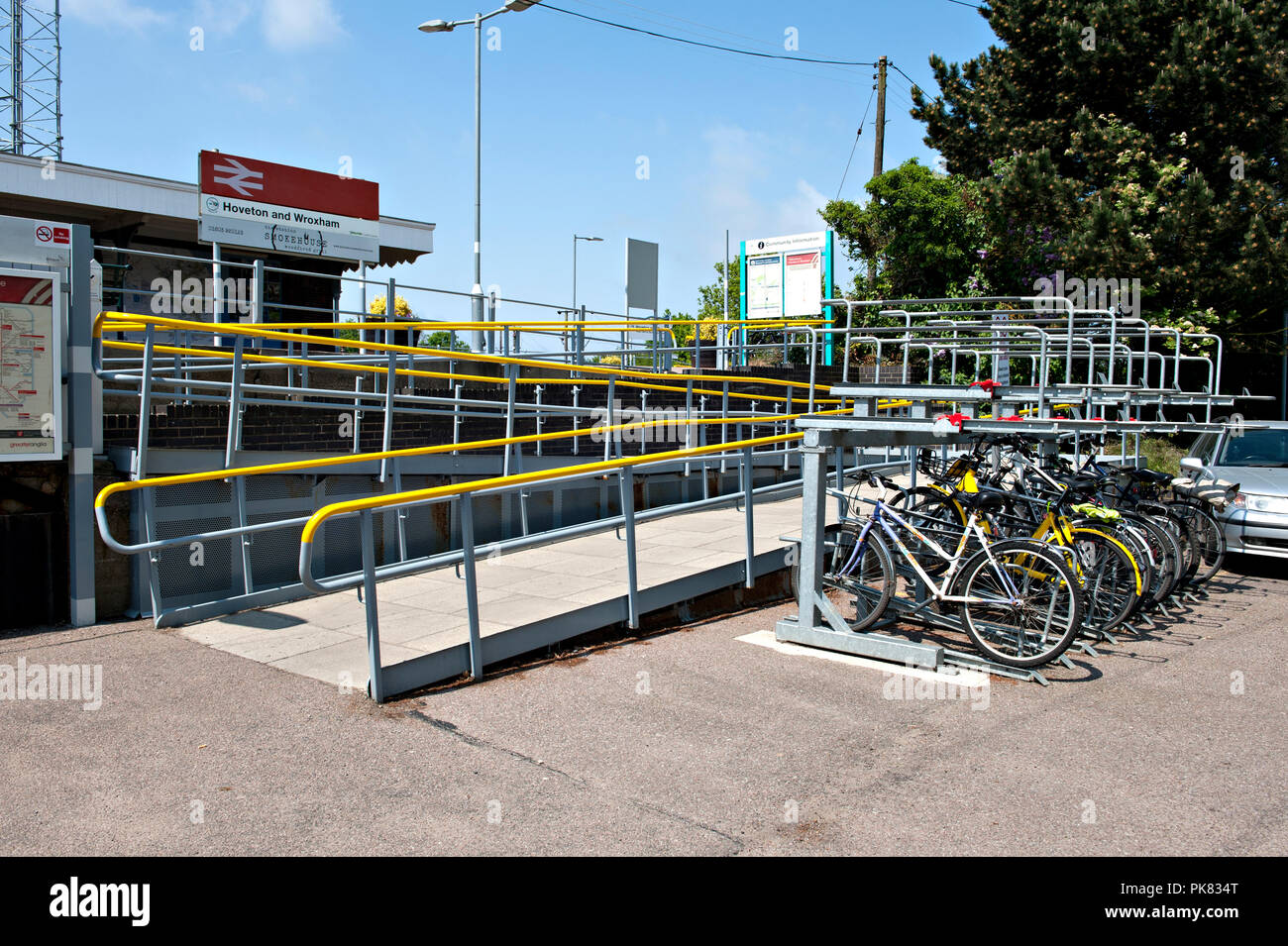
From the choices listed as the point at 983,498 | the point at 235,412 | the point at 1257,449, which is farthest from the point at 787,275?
the point at 235,412

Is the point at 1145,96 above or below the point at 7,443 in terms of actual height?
above

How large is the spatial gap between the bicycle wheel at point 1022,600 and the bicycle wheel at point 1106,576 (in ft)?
2.82

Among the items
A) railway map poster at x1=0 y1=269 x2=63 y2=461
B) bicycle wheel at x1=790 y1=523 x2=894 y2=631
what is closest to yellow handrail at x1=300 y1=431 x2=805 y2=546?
bicycle wheel at x1=790 y1=523 x2=894 y2=631

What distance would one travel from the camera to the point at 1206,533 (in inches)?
360

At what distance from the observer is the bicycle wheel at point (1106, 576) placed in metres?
6.83

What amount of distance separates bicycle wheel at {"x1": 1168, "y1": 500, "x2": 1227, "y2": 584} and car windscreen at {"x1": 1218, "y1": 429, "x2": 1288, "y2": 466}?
5.71 ft

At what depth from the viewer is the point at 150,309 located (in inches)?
711

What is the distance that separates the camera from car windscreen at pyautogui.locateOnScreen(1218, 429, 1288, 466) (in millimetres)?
10516

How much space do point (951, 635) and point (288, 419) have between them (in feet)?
19.1

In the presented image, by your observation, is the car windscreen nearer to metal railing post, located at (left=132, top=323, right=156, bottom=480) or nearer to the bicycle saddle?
the bicycle saddle

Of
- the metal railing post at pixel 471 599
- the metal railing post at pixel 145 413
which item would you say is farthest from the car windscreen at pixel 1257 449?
the metal railing post at pixel 145 413
